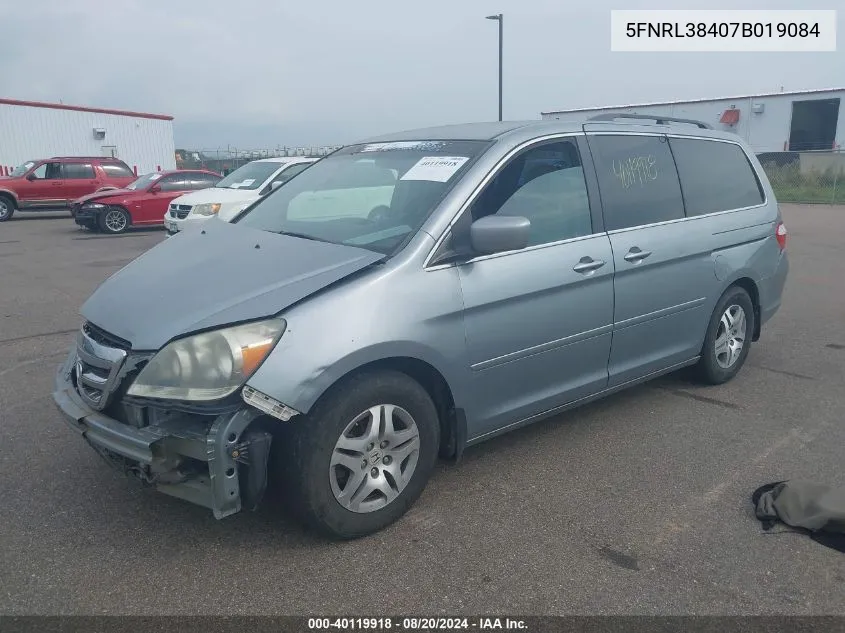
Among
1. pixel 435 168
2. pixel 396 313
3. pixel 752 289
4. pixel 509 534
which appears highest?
pixel 435 168

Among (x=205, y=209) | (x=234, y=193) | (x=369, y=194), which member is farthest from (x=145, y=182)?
(x=369, y=194)

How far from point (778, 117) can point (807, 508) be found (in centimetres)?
3564

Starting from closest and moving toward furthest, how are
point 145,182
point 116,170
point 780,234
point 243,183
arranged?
point 780,234, point 243,183, point 145,182, point 116,170

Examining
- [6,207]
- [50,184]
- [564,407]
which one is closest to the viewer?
[564,407]

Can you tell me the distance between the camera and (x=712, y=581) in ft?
9.41

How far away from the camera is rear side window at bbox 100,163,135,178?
20.8m

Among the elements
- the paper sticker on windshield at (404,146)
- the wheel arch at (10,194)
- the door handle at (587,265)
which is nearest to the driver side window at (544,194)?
the door handle at (587,265)

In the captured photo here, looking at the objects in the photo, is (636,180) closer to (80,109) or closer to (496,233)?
(496,233)

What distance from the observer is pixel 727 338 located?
514 cm

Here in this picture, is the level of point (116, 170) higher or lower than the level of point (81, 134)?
lower

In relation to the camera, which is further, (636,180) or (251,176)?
(251,176)

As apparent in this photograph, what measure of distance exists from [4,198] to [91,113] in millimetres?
10311

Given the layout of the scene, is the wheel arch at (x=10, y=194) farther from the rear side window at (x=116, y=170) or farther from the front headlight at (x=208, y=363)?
the front headlight at (x=208, y=363)

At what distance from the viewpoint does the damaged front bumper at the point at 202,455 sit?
2715 mm
